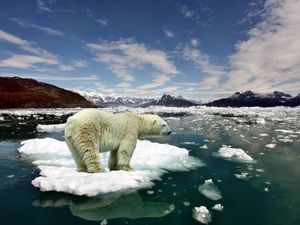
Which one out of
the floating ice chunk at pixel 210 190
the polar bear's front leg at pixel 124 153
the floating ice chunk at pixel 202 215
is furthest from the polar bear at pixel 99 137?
the floating ice chunk at pixel 202 215

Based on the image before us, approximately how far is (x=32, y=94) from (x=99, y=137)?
116 metres

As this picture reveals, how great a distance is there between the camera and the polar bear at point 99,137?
6.63 meters

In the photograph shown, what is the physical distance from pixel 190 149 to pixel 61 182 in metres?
7.69

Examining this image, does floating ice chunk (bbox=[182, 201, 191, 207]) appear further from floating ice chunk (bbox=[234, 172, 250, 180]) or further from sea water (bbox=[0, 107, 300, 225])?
floating ice chunk (bbox=[234, 172, 250, 180])

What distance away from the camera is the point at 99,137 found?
23.0ft

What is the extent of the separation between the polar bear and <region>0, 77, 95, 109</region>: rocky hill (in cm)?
9499

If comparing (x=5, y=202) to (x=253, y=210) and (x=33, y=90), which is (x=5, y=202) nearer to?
(x=253, y=210)

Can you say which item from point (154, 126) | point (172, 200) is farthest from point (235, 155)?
point (172, 200)

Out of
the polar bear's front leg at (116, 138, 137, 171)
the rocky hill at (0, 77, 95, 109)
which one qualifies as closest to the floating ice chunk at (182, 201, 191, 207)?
the polar bear's front leg at (116, 138, 137, 171)

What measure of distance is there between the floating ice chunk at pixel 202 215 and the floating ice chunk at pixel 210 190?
0.84 metres

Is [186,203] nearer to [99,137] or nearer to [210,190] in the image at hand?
[210,190]

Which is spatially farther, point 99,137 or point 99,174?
point 99,137

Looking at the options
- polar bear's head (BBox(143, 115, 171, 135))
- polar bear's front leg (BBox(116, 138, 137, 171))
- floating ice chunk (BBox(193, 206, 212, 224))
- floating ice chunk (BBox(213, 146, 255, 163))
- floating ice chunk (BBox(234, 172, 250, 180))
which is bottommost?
floating ice chunk (BBox(193, 206, 212, 224))

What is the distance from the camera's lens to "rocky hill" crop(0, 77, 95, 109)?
103 meters
